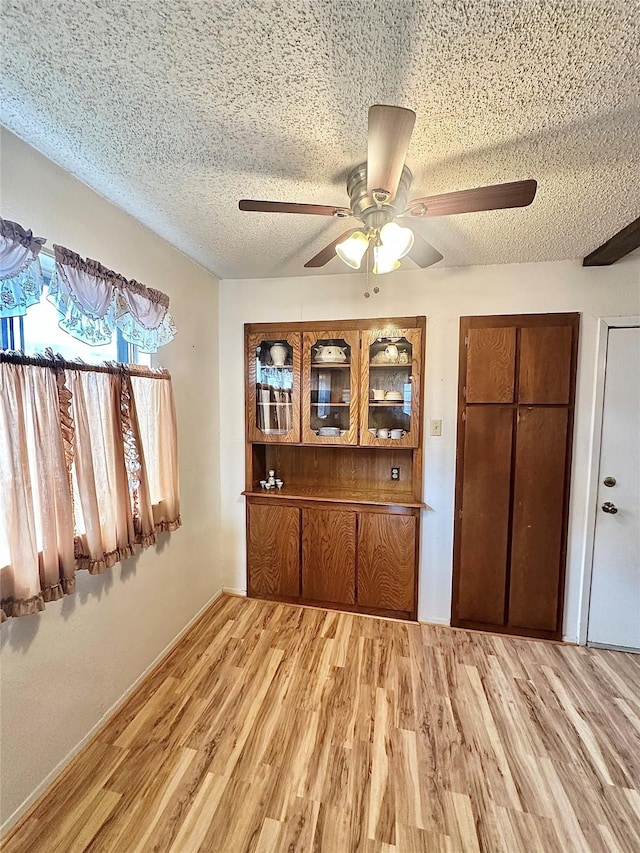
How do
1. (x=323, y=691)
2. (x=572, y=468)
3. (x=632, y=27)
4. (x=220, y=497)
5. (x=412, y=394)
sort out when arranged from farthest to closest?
(x=220, y=497)
(x=412, y=394)
(x=572, y=468)
(x=323, y=691)
(x=632, y=27)

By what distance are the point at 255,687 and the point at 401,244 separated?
228 cm

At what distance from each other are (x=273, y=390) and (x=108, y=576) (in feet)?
5.24

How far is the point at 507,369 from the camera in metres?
2.39

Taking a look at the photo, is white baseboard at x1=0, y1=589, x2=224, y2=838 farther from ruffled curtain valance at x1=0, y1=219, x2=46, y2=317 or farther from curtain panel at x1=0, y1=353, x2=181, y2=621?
ruffled curtain valance at x1=0, y1=219, x2=46, y2=317

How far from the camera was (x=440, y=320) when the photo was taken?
251cm

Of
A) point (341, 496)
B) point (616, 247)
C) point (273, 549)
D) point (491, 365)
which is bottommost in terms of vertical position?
point (273, 549)

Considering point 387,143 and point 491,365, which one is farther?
point 491,365

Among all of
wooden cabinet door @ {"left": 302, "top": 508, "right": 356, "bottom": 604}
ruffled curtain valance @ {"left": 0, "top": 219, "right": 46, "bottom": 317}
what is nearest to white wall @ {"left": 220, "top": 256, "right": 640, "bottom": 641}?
wooden cabinet door @ {"left": 302, "top": 508, "right": 356, "bottom": 604}

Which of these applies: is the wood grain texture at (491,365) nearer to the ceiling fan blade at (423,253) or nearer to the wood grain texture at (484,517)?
the wood grain texture at (484,517)

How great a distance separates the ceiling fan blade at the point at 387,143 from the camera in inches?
34.9

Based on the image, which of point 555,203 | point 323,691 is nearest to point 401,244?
point 555,203

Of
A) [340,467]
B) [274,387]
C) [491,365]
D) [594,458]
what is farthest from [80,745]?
[594,458]

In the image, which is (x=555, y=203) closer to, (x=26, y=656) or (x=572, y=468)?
(x=572, y=468)

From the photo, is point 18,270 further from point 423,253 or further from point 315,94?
point 423,253
